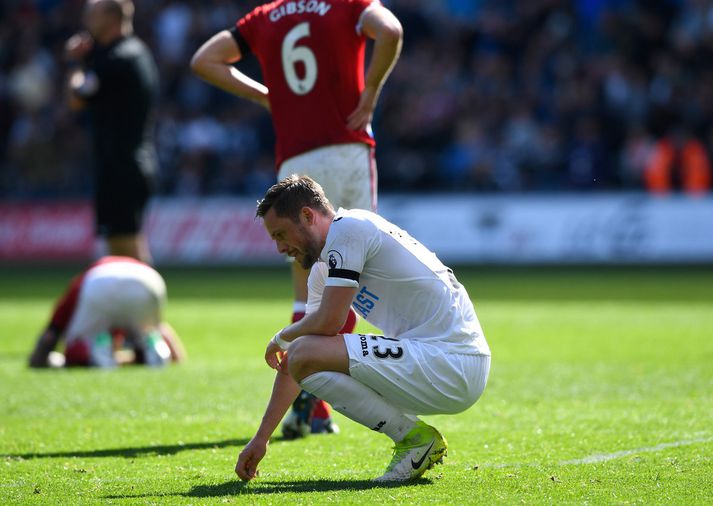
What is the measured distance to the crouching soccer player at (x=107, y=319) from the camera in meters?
8.87

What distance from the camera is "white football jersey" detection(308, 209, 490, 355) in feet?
15.7

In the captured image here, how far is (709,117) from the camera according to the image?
20.0m

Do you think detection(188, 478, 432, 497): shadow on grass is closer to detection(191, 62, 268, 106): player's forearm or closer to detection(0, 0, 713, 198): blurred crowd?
detection(191, 62, 268, 106): player's forearm

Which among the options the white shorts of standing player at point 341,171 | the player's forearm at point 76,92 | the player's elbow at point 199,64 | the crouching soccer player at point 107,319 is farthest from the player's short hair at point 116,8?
the white shorts of standing player at point 341,171

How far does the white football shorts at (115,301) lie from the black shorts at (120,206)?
0.57 m

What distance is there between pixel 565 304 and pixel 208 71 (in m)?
7.72

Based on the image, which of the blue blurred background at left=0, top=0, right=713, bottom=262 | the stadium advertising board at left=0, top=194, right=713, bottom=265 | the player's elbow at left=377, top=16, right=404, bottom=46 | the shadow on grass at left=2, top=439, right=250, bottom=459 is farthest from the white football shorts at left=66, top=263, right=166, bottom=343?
the blue blurred background at left=0, top=0, right=713, bottom=262

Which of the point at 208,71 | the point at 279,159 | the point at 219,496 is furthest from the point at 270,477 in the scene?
the point at 208,71

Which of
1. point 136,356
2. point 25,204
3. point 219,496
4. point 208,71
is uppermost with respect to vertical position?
point 208,71

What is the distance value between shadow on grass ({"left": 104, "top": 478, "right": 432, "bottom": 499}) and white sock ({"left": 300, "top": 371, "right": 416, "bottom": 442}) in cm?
23

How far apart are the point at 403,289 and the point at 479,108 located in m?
17.2

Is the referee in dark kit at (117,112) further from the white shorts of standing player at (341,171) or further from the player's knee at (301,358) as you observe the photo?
the player's knee at (301,358)

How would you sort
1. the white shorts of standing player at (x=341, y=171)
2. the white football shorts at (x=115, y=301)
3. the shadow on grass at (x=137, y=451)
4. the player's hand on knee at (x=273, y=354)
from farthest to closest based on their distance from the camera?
1. the white football shorts at (x=115, y=301)
2. the white shorts of standing player at (x=341, y=171)
3. the shadow on grass at (x=137, y=451)
4. the player's hand on knee at (x=273, y=354)

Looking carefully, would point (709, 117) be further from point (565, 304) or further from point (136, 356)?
point (136, 356)
